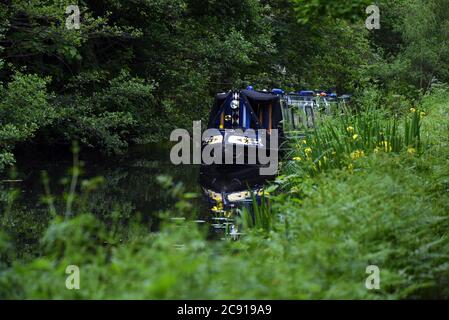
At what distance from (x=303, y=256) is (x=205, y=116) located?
2054 cm

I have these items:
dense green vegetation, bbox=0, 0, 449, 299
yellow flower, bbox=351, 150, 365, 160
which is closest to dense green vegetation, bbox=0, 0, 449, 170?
dense green vegetation, bbox=0, 0, 449, 299

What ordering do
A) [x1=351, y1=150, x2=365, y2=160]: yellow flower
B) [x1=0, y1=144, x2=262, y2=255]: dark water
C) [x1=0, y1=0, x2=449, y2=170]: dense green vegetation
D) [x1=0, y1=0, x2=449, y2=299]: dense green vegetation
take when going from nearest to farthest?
[x1=0, y1=0, x2=449, y2=299]: dense green vegetation → [x1=351, y1=150, x2=365, y2=160]: yellow flower → [x1=0, y1=144, x2=262, y2=255]: dark water → [x1=0, y1=0, x2=449, y2=170]: dense green vegetation

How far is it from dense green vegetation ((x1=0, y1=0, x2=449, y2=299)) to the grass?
0.05 ft

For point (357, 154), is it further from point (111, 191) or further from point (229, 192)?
point (111, 191)

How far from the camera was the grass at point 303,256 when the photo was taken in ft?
14.5

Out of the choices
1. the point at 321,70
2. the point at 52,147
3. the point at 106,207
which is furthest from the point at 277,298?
the point at 321,70

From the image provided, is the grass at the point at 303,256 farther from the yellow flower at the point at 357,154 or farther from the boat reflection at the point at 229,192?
the boat reflection at the point at 229,192

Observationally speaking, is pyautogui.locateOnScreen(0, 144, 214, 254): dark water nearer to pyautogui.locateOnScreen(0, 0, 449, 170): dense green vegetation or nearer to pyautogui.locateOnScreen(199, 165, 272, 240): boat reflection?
pyautogui.locateOnScreen(199, 165, 272, 240): boat reflection

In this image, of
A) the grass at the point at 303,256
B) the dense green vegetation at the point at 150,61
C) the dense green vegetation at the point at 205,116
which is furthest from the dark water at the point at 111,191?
the grass at the point at 303,256

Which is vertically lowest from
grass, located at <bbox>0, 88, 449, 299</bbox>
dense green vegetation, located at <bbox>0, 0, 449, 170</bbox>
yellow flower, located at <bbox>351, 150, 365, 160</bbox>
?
grass, located at <bbox>0, 88, 449, 299</bbox>

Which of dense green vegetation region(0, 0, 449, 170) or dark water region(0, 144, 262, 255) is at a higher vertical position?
dense green vegetation region(0, 0, 449, 170)

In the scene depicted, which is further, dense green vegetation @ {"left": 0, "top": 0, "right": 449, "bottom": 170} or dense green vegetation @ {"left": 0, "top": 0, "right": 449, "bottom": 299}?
dense green vegetation @ {"left": 0, "top": 0, "right": 449, "bottom": 170}

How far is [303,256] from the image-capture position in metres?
5.18

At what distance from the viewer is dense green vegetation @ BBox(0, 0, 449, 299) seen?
187 inches
